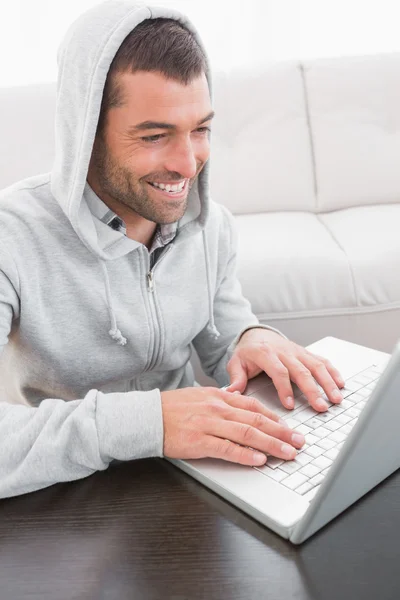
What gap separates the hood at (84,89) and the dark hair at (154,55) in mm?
18

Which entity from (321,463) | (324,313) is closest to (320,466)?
(321,463)

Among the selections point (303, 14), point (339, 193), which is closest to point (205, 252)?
point (339, 193)

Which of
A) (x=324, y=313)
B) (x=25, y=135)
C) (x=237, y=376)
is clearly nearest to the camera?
(x=237, y=376)

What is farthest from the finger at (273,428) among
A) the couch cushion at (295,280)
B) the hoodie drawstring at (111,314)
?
the couch cushion at (295,280)

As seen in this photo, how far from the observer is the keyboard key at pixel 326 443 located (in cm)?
73

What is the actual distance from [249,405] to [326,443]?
4.2 inches

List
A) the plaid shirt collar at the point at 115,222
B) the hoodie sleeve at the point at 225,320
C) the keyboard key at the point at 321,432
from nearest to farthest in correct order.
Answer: the keyboard key at the point at 321,432 < the plaid shirt collar at the point at 115,222 < the hoodie sleeve at the point at 225,320

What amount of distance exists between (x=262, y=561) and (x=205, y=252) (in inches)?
29.1

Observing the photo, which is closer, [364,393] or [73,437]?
[73,437]

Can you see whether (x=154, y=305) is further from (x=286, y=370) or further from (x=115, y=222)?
(x=286, y=370)

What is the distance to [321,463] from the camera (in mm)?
697

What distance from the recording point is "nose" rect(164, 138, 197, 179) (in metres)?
1.02

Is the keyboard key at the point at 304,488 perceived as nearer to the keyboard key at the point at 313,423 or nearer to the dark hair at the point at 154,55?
the keyboard key at the point at 313,423

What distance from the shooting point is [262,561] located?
0.58m
